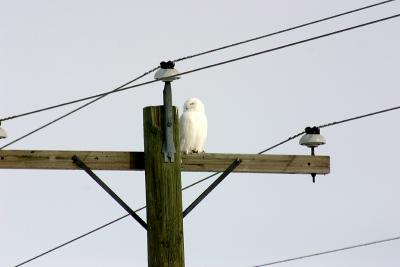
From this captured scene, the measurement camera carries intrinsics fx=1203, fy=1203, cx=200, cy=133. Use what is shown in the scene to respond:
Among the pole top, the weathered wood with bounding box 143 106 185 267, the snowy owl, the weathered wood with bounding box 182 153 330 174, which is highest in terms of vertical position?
the pole top

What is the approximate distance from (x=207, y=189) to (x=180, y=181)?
41cm

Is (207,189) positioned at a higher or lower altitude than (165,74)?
lower

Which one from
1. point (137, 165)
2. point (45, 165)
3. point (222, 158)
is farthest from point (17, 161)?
point (222, 158)

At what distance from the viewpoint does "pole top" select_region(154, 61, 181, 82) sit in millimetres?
9969

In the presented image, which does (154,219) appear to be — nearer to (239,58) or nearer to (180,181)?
(180,181)

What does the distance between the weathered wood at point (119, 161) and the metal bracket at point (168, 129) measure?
306mm

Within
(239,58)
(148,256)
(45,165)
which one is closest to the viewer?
(148,256)

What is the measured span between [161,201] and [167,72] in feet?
3.80

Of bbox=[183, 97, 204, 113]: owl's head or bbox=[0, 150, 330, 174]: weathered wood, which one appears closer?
bbox=[0, 150, 330, 174]: weathered wood

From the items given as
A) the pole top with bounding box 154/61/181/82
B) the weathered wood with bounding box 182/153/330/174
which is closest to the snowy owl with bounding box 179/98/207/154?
the weathered wood with bounding box 182/153/330/174

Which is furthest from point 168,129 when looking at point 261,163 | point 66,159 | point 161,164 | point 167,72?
point 261,163

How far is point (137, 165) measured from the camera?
986 cm

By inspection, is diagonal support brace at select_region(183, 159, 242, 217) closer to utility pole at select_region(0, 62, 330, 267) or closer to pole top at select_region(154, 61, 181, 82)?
utility pole at select_region(0, 62, 330, 267)

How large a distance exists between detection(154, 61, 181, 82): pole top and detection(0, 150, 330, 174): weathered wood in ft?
2.17
